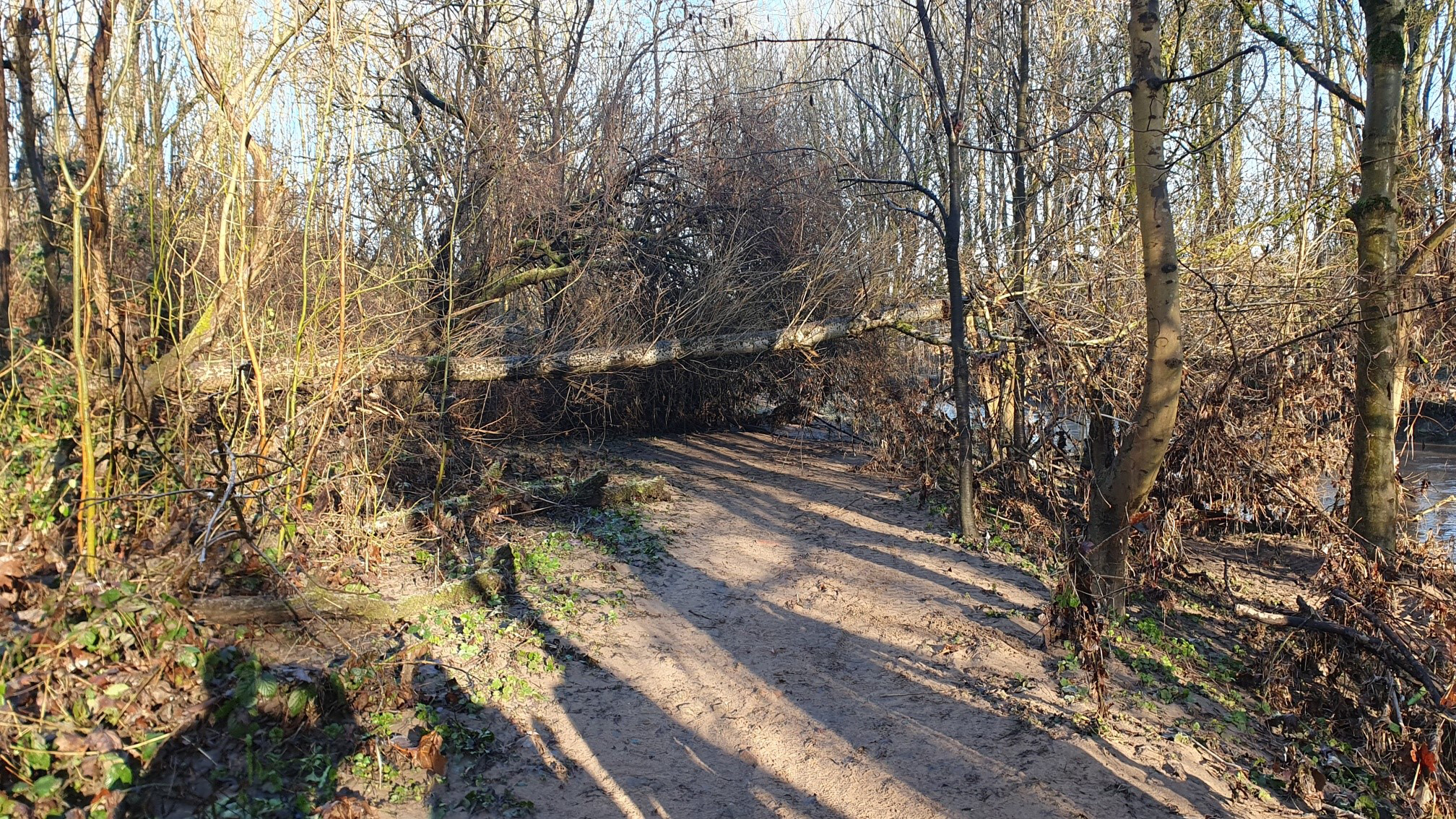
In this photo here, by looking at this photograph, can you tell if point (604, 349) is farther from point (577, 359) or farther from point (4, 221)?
point (4, 221)

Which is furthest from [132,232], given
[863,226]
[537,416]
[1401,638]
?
[1401,638]

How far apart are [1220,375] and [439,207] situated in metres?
7.43

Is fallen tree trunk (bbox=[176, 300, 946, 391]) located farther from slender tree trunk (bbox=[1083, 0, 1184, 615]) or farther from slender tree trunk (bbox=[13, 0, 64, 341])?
slender tree trunk (bbox=[1083, 0, 1184, 615])

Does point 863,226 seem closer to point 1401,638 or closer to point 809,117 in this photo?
point 809,117

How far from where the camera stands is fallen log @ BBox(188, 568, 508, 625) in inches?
197

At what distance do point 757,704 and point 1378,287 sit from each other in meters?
4.98

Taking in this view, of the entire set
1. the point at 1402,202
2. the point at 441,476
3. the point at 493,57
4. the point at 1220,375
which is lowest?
the point at 441,476

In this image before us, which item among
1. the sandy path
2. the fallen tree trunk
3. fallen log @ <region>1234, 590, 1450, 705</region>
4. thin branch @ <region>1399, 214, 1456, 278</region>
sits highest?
thin branch @ <region>1399, 214, 1456, 278</region>

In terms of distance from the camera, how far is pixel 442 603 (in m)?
6.03

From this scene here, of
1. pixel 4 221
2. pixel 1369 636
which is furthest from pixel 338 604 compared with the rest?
pixel 1369 636

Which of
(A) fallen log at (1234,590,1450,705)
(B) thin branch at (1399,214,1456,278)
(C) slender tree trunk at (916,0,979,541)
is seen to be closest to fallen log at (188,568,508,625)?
(C) slender tree trunk at (916,0,979,541)

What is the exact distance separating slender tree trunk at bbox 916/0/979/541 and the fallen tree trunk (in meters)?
1.37

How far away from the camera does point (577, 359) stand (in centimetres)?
909

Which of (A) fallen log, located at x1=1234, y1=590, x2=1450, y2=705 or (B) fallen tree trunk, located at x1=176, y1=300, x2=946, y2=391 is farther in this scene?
(B) fallen tree trunk, located at x1=176, y1=300, x2=946, y2=391
